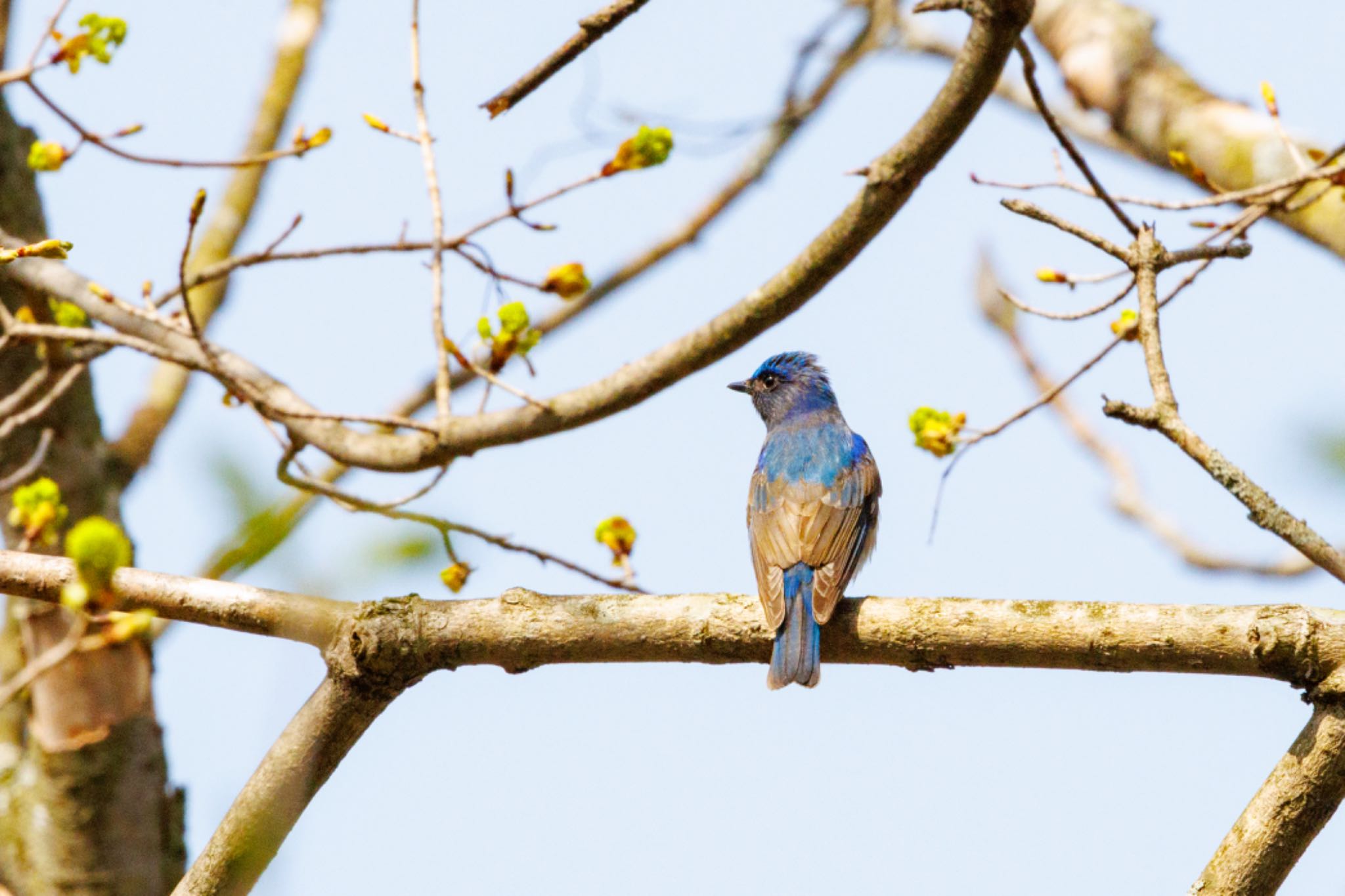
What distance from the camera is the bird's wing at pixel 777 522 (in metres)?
4.64

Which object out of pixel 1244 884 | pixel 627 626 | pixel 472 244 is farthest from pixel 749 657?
pixel 472 244

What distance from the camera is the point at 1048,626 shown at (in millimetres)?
3129

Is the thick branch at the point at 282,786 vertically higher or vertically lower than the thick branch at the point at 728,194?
lower

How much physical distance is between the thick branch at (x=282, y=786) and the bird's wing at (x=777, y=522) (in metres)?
1.43

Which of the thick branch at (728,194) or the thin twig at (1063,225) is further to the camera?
the thick branch at (728,194)

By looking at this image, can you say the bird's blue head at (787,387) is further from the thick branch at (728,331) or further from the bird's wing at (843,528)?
the thick branch at (728,331)

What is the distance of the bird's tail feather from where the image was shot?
12.4 ft

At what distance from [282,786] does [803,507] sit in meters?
2.73

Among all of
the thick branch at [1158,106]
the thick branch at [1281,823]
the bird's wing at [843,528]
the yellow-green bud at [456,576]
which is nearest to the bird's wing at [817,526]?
the bird's wing at [843,528]

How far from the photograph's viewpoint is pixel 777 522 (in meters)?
5.38

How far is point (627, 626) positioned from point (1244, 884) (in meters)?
1.50

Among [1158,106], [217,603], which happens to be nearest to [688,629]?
[217,603]

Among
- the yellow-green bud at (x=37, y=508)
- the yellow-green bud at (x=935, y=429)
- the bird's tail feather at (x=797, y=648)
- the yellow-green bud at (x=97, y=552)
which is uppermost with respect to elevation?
the yellow-green bud at (x=935, y=429)

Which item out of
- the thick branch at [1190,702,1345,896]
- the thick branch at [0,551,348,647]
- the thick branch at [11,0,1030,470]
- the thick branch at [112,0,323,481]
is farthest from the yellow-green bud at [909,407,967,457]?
the thick branch at [112,0,323,481]
